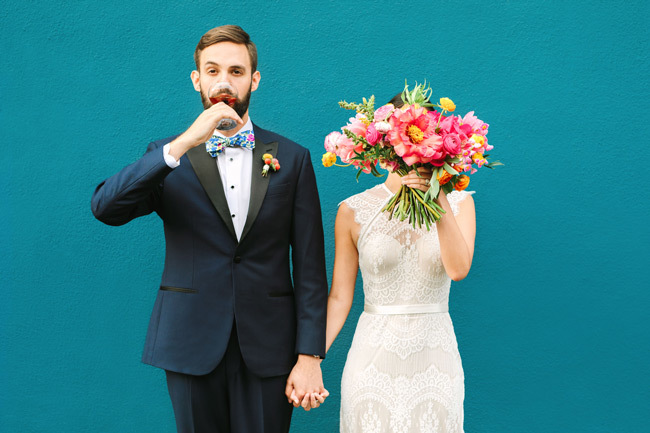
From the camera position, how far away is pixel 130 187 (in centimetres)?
224

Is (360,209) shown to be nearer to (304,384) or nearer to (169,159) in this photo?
(304,384)

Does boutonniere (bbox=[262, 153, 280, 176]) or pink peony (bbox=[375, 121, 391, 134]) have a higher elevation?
pink peony (bbox=[375, 121, 391, 134])

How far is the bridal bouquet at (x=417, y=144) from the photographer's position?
228cm

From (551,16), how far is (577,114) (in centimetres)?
53

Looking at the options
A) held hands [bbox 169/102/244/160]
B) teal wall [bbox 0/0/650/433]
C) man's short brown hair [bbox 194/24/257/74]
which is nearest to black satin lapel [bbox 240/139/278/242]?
held hands [bbox 169/102/244/160]

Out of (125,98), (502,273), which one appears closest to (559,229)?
(502,273)

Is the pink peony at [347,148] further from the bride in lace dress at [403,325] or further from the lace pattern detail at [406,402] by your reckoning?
the lace pattern detail at [406,402]

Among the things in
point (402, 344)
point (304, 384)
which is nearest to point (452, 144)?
point (402, 344)

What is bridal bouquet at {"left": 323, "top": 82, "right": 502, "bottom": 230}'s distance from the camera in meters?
2.28

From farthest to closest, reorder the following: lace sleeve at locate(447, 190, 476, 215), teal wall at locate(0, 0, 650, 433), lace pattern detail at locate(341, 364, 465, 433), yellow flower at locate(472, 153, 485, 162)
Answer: teal wall at locate(0, 0, 650, 433), lace sleeve at locate(447, 190, 476, 215), lace pattern detail at locate(341, 364, 465, 433), yellow flower at locate(472, 153, 485, 162)

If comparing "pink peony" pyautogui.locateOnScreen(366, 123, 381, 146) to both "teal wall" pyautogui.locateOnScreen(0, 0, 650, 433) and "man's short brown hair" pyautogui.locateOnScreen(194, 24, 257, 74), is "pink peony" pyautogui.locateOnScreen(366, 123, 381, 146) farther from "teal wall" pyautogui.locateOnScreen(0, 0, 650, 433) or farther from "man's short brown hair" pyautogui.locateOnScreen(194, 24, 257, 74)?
"teal wall" pyautogui.locateOnScreen(0, 0, 650, 433)

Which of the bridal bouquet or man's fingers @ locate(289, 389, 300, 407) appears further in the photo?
man's fingers @ locate(289, 389, 300, 407)

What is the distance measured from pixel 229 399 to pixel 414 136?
1.19 metres

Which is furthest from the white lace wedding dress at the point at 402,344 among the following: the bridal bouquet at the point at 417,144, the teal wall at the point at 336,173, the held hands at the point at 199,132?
the held hands at the point at 199,132
